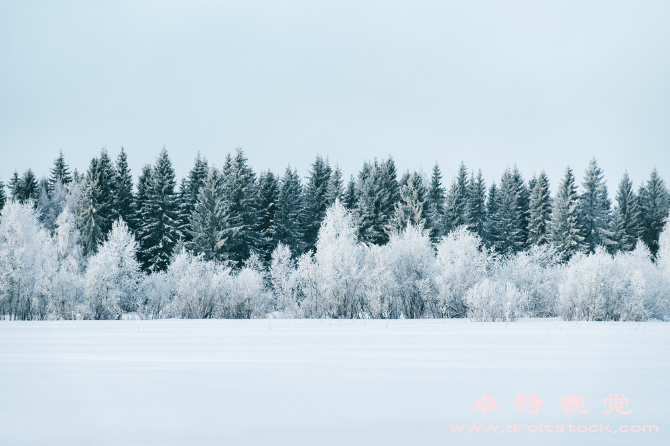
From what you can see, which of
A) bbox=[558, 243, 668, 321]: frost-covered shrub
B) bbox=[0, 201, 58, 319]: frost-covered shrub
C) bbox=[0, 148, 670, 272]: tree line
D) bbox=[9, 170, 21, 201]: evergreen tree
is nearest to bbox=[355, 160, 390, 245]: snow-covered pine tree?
bbox=[0, 148, 670, 272]: tree line

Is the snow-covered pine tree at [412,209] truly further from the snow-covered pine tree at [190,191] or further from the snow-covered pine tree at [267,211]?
the snow-covered pine tree at [190,191]

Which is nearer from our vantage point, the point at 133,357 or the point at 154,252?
the point at 133,357

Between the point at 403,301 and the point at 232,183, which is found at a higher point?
the point at 232,183

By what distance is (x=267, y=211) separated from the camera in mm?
48500

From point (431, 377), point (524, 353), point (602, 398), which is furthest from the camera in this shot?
point (524, 353)

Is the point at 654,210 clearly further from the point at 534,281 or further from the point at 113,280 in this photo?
the point at 113,280

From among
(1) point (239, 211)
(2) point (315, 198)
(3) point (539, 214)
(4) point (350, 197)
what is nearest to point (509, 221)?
(3) point (539, 214)

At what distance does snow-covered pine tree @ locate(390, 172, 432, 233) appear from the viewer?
4894cm

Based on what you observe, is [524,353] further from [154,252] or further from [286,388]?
[154,252]

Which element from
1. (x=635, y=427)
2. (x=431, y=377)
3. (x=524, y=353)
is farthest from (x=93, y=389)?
(x=524, y=353)

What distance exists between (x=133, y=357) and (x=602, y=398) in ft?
28.7

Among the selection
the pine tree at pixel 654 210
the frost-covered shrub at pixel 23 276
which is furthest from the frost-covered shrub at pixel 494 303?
the pine tree at pixel 654 210

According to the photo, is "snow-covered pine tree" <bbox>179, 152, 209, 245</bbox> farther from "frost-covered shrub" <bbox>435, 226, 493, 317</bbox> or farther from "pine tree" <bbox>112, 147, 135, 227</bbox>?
"frost-covered shrub" <bbox>435, 226, 493, 317</bbox>

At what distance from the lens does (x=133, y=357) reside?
442 inches
